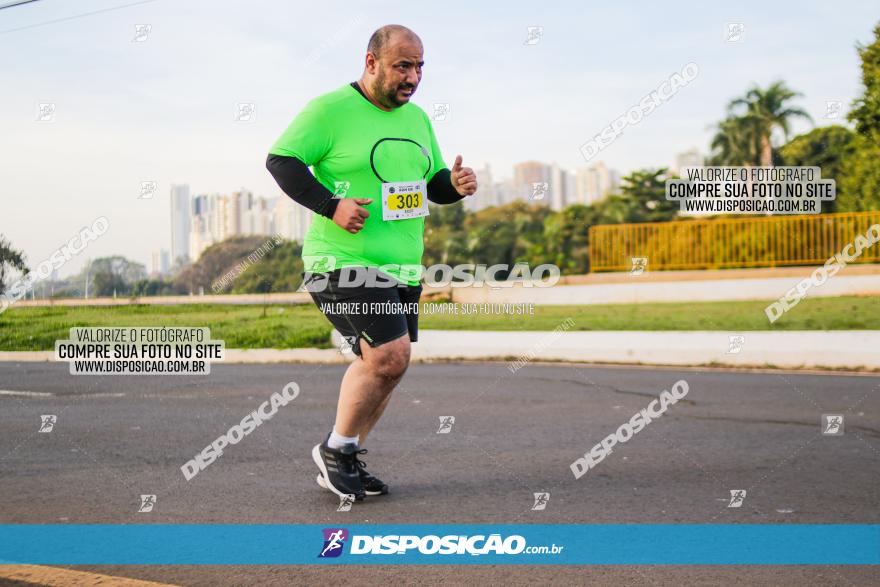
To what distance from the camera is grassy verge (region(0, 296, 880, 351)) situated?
1207 cm

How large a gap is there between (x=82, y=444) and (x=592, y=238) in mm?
19127

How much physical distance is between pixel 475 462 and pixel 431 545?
5.61 ft

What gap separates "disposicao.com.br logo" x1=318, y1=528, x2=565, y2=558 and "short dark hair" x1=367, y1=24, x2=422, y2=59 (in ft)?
6.85

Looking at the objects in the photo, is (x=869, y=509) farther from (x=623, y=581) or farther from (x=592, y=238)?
(x=592, y=238)

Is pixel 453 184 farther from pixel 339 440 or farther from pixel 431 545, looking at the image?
pixel 431 545

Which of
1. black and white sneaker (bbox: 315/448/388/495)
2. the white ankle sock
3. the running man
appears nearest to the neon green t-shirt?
the running man

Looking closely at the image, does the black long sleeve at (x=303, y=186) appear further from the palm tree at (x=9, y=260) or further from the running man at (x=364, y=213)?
the palm tree at (x=9, y=260)

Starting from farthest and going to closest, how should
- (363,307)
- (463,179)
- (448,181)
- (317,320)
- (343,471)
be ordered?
(317,320) < (448,181) < (463,179) < (343,471) < (363,307)

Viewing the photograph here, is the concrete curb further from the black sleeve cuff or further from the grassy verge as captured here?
the black sleeve cuff

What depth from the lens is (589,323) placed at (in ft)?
48.4

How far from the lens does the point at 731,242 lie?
22.2 metres

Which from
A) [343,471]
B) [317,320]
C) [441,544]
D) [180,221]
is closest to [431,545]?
[441,544]

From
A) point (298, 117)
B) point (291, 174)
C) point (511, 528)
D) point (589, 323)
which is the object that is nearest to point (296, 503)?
point (511, 528)

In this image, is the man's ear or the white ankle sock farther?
the white ankle sock
